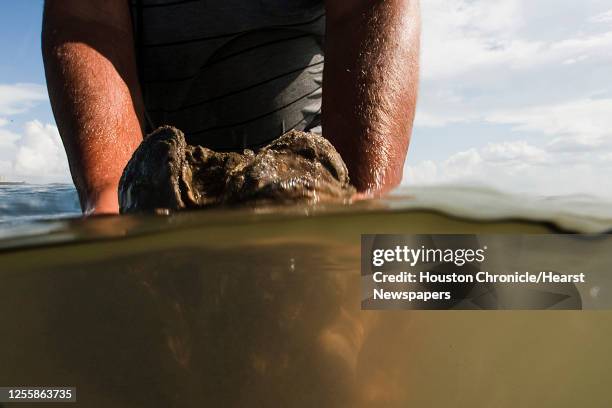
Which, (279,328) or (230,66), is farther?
(230,66)

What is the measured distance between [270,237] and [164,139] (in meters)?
0.51

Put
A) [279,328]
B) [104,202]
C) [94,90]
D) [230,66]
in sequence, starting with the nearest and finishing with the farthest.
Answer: [279,328] → [104,202] → [94,90] → [230,66]

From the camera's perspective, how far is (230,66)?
3871 mm

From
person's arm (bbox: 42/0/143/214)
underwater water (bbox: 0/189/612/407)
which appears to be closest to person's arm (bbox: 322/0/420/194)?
underwater water (bbox: 0/189/612/407)

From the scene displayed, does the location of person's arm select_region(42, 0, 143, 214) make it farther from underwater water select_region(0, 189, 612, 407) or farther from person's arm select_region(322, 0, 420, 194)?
person's arm select_region(322, 0, 420, 194)

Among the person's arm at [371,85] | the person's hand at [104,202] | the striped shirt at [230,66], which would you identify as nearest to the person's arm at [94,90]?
the person's hand at [104,202]

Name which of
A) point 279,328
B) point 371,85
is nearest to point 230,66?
point 371,85

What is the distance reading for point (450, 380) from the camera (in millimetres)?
1904

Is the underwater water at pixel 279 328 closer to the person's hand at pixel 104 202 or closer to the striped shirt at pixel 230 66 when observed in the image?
the person's hand at pixel 104 202

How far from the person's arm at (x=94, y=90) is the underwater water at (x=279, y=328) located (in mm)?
275

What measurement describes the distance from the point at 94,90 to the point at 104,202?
0.58 m

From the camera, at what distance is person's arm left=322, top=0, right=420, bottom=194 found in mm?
2387

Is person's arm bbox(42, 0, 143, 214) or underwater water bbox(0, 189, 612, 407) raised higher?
person's arm bbox(42, 0, 143, 214)

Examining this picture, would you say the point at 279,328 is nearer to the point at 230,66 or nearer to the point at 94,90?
the point at 94,90
